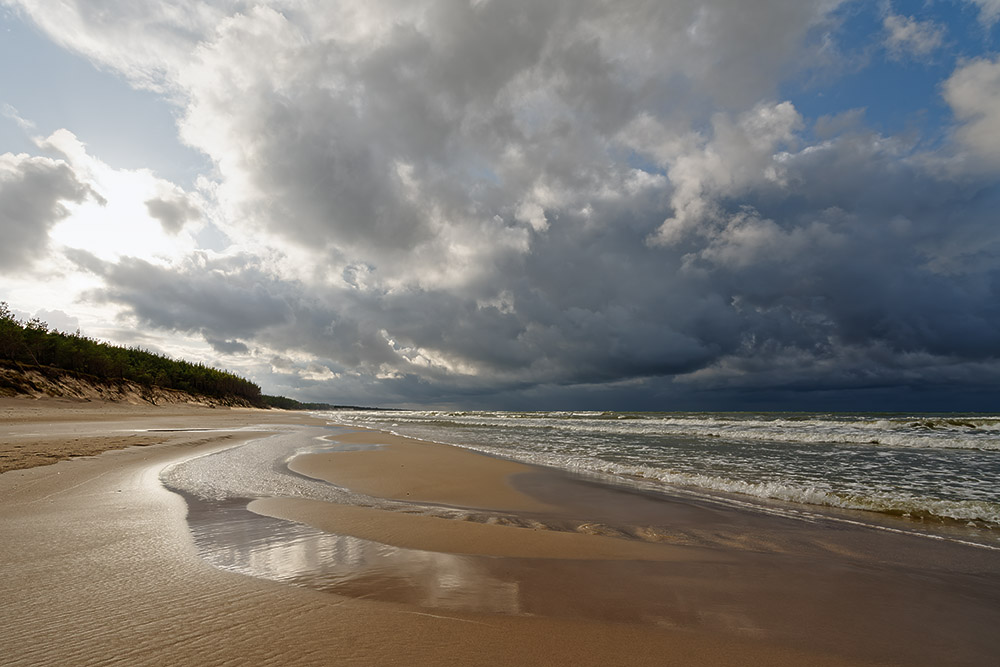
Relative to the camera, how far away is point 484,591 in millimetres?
3428

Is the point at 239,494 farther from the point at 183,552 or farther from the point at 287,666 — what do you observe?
the point at 287,666

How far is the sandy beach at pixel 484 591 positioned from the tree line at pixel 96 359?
5177 cm

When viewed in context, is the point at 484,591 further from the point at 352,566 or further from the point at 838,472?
the point at 838,472

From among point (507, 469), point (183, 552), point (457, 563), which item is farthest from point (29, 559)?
point (507, 469)

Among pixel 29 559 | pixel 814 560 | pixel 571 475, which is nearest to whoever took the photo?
pixel 29 559

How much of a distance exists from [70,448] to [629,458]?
15764mm

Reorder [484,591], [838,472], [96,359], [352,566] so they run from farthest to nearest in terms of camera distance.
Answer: [96,359], [838,472], [352,566], [484,591]

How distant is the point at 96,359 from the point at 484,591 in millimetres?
66710

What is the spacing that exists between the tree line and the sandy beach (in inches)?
2038

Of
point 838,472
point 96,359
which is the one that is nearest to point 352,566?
point 838,472

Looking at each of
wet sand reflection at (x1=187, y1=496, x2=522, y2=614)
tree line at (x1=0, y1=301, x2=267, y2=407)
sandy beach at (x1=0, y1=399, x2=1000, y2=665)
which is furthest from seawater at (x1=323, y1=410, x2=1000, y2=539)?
tree line at (x1=0, y1=301, x2=267, y2=407)

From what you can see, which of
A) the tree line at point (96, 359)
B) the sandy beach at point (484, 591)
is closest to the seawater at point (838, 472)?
the sandy beach at point (484, 591)

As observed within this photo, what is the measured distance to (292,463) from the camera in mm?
11766

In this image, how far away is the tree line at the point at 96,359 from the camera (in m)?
41.6
